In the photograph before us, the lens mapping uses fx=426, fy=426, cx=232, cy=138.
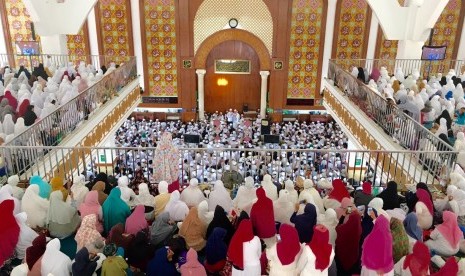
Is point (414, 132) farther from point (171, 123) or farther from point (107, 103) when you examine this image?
point (171, 123)

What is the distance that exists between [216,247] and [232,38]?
36.6 feet

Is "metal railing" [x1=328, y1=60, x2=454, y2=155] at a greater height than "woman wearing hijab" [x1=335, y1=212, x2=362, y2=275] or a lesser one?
greater

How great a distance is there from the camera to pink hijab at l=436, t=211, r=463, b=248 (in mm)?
4402

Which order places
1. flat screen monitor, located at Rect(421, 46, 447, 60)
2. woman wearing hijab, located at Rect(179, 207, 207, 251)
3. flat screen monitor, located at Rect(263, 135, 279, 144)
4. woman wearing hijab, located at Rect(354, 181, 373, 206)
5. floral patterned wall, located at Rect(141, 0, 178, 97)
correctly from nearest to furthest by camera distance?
woman wearing hijab, located at Rect(179, 207, 207, 251) → woman wearing hijab, located at Rect(354, 181, 373, 206) → flat screen monitor, located at Rect(263, 135, 279, 144) → flat screen monitor, located at Rect(421, 46, 447, 60) → floral patterned wall, located at Rect(141, 0, 178, 97)

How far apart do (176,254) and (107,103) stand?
6.22 meters

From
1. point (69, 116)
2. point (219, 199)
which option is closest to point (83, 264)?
point (219, 199)

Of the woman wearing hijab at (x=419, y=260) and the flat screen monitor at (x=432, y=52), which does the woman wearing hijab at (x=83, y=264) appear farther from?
the flat screen monitor at (x=432, y=52)

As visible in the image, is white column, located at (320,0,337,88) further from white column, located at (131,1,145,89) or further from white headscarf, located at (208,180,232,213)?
white headscarf, located at (208,180,232,213)

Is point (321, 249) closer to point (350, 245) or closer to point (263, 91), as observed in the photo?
point (350, 245)

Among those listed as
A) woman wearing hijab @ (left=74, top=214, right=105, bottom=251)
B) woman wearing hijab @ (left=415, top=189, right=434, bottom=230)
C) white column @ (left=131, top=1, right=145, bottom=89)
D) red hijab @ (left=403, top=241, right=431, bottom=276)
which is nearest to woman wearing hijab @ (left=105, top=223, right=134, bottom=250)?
woman wearing hijab @ (left=74, top=214, right=105, bottom=251)

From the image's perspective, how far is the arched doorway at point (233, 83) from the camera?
1501 cm

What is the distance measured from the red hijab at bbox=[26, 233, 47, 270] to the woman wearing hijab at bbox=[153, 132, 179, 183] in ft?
8.01

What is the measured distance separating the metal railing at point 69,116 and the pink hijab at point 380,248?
4.83m

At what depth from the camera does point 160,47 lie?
48.3 feet
